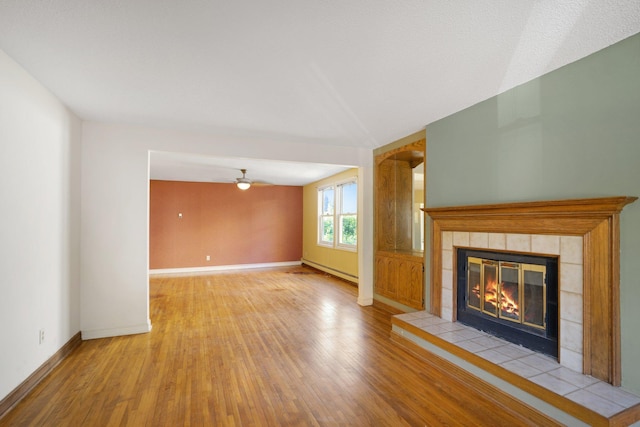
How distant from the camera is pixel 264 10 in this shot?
5.61ft

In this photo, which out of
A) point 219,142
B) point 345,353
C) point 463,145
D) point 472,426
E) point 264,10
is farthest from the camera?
point 219,142

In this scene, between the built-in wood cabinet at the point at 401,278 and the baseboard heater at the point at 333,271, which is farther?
the baseboard heater at the point at 333,271

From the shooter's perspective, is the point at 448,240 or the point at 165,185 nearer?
the point at 448,240

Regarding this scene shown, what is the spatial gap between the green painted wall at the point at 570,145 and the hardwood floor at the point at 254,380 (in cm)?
139

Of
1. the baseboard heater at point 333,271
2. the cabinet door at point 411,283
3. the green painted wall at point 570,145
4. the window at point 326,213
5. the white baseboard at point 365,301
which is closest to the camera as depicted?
the green painted wall at point 570,145

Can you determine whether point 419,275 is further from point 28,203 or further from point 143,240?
point 28,203

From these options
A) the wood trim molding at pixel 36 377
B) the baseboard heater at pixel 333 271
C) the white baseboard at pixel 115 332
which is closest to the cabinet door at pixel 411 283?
the baseboard heater at pixel 333 271

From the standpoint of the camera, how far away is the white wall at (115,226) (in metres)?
3.49

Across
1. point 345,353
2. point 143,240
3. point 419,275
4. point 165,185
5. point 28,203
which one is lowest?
point 345,353

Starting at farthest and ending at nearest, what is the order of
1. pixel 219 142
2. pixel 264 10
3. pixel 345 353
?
1. pixel 219 142
2. pixel 345 353
3. pixel 264 10

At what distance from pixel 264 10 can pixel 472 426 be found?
2852mm

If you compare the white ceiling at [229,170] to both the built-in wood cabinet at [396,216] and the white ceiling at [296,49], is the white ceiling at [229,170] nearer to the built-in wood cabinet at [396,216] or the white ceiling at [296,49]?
the built-in wood cabinet at [396,216]

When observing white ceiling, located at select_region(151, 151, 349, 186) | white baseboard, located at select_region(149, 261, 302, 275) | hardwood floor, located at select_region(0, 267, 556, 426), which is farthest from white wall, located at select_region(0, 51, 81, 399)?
white baseboard, located at select_region(149, 261, 302, 275)

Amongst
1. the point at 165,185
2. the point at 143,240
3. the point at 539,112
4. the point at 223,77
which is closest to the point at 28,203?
the point at 143,240
